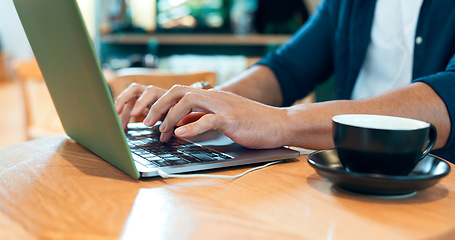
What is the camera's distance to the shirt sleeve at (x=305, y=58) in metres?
1.30

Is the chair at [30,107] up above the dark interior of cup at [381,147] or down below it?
below

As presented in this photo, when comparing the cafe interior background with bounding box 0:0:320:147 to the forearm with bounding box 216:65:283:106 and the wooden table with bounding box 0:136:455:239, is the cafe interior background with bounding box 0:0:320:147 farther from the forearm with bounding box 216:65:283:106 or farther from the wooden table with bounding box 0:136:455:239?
the wooden table with bounding box 0:136:455:239

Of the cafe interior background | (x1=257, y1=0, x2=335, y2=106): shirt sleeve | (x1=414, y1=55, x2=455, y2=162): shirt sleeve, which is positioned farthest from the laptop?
the cafe interior background

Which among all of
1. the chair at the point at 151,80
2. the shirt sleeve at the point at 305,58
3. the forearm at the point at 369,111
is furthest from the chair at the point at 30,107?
the forearm at the point at 369,111

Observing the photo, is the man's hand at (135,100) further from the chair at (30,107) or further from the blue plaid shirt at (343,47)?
the chair at (30,107)

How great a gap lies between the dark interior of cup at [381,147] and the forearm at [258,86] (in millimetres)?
578

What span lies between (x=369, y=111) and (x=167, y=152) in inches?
13.3

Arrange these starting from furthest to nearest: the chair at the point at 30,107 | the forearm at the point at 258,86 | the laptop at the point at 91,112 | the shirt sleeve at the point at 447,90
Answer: the chair at the point at 30,107, the forearm at the point at 258,86, the shirt sleeve at the point at 447,90, the laptop at the point at 91,112

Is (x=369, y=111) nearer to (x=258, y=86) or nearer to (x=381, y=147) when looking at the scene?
(x=381, y=147)

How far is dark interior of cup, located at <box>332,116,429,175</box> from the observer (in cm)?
50

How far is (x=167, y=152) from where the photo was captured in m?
0.68

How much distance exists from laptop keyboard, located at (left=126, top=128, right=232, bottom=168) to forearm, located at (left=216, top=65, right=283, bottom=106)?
1.14 feet

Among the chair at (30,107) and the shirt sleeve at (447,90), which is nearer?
the shirt sleeve at (447,90)

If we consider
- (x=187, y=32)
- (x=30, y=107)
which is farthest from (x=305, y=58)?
(x=187, y=32)
